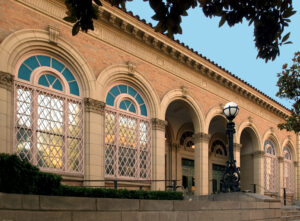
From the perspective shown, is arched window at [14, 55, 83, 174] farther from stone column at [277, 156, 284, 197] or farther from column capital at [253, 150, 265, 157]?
stone column at [277, 156, 284, 197]

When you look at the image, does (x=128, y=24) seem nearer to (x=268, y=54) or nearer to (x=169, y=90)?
(x=169, y=90)

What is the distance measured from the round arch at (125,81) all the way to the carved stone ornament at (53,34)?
2.52 meters

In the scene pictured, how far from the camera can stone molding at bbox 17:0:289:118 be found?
1525cm

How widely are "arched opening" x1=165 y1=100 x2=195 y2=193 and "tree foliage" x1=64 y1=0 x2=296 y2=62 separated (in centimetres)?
1982

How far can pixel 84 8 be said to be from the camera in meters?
4.97

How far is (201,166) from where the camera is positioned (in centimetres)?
2206

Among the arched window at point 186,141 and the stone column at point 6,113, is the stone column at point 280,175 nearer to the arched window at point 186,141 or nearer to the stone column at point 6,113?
the arched window at point 186,141

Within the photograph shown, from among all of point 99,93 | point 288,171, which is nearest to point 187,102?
point 99,93

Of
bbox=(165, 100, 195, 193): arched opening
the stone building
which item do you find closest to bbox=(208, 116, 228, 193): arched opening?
bbox=(165, 100, 195, 193): arched opening

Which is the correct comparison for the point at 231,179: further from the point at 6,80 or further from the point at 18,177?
the point at 18,177

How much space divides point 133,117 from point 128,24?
4.41 m

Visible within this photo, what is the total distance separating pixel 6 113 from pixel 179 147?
1671 centimetres

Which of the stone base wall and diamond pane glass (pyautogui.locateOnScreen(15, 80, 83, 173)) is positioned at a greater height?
diamond pane glass (pyautogui.locateOnScreen(15, 80, 83, 173))

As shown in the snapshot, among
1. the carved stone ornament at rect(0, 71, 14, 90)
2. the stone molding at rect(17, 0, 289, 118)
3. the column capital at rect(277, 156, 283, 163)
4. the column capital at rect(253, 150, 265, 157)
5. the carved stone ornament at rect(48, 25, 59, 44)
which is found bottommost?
the column capital at rect(277, 156, 283, 163)
